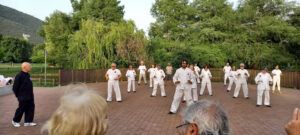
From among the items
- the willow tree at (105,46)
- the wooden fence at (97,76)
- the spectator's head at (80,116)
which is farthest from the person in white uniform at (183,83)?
the willow tree at (105,46)

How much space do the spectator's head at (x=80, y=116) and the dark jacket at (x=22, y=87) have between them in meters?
5.42

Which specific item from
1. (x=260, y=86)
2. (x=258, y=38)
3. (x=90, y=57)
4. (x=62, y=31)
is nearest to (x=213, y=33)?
(x=258, y=38)

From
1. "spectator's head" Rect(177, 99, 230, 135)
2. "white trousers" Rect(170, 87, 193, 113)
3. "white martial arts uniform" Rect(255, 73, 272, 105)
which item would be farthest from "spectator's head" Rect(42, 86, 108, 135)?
"white martial arts uniform" Rect(255, 73, 272, 105)

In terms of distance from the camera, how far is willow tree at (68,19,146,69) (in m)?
24.1

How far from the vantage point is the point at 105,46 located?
24781 millimetres

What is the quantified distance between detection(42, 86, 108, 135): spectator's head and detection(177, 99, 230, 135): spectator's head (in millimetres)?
621

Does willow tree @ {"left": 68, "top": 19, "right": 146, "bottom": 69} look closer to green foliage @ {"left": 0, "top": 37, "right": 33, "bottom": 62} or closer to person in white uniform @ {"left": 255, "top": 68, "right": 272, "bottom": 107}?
person in white uniform @ {"left": 255, "top": 68, "right": 272, "bottom": 107}

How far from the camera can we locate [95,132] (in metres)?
1.65

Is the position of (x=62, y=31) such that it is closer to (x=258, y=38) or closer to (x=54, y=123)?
(x=258, y=38)

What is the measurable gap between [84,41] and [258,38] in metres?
22.3

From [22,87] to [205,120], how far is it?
6.23 m

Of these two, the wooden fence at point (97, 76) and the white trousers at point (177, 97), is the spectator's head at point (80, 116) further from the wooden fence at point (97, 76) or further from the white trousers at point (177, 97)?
the wooden fence at point (97, 76)

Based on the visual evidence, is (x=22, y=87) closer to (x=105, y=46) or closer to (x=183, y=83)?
(x=183, y=83)

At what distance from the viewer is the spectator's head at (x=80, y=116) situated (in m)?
1.60
